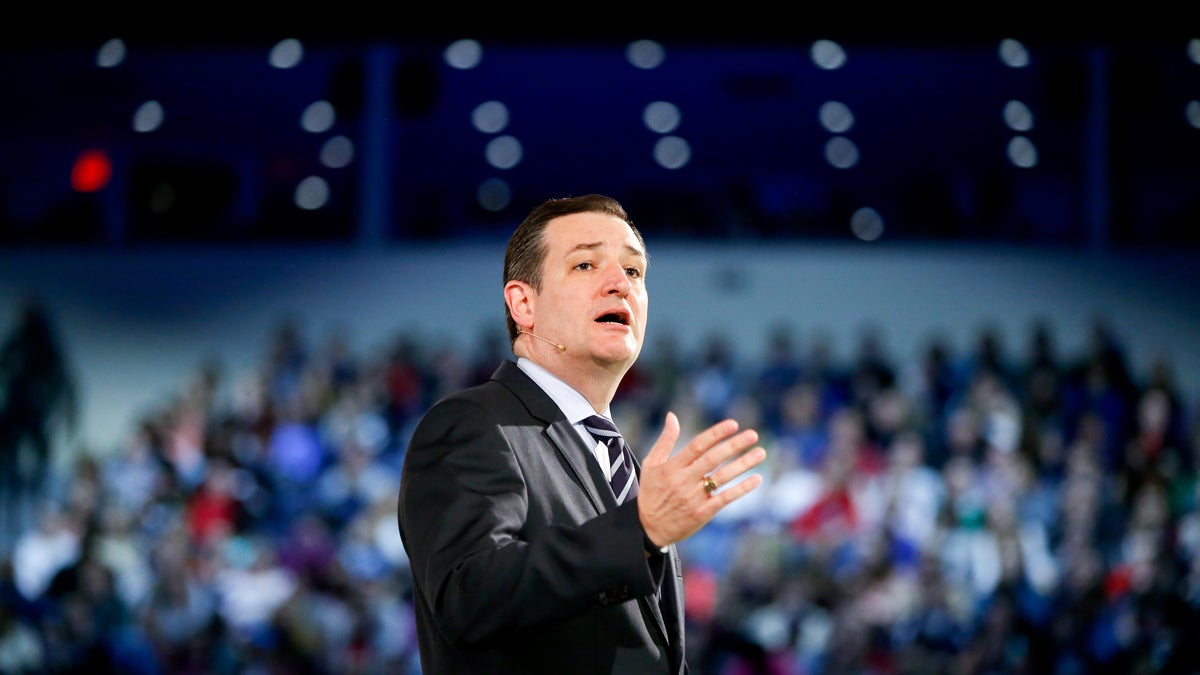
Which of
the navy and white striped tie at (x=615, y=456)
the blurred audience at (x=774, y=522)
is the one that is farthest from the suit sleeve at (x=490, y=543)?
the blurred audience at (x=774, y=522)

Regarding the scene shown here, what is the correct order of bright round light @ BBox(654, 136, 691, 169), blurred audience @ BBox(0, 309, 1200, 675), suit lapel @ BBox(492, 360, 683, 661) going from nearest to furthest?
suit lapel @ BBox(492, 360, 683, 661) → blurred audience @ BBox(0, 309, 1200, 675) → bright round light @ BBox(654, 136, 691, 169)

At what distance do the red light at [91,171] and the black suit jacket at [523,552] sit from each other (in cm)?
786

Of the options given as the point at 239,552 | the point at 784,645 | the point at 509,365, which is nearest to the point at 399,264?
the point at 239,552

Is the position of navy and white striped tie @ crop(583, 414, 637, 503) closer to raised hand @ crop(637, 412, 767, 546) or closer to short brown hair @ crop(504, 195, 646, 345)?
short brown hair @ crop(504, 195, 646, 345)

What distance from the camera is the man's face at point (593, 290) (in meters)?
1.54

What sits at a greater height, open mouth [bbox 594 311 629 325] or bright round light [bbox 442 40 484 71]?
bright round light [bbox 442 40 484 71]

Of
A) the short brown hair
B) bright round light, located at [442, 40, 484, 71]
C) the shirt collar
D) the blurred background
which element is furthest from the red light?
the shirt collar

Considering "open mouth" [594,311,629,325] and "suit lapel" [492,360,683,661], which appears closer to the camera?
"suit lapel" [492,360,683,661]

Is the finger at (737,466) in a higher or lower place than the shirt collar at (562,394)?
lower

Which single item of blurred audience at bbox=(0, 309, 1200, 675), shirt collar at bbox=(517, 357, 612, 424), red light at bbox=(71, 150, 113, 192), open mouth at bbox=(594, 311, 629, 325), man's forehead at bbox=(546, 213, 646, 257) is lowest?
blurred audience at bbox=(0, 309, 1200, 675)

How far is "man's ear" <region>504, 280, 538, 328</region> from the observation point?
5.29 ft

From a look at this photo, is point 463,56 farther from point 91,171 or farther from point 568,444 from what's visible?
point 568,444

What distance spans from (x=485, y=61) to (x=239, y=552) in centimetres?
375

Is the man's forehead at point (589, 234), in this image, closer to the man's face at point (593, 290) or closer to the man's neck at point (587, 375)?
the man's face at point (593, 290)
